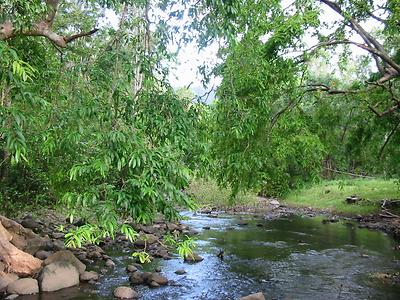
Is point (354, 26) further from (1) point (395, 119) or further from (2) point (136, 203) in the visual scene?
(2) point (136, 203)

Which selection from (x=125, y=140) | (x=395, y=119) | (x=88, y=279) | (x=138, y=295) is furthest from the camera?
(x=395, y=119)

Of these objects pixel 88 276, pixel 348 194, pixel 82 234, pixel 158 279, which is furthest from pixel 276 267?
pixel 348 194

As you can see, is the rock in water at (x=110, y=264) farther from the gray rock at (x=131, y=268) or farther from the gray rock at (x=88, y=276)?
the gray rock at (x=88, y=276)

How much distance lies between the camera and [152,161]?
4.07m

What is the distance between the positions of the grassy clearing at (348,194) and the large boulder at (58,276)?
653 inches

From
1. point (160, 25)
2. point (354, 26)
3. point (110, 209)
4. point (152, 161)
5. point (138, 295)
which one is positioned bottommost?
point (138, 295)

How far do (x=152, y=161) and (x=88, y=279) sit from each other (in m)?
7.96

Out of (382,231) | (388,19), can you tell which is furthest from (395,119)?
(382,231)

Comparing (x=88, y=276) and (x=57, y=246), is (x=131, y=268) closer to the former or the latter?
(x=88, y=276)

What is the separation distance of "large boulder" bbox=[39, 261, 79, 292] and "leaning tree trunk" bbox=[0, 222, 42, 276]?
0.59 m

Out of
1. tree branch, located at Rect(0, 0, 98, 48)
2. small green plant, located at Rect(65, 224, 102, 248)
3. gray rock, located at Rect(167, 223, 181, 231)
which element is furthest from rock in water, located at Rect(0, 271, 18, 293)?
gray rock, located at Rect(167, 223, 181, 231)

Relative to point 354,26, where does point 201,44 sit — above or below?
below

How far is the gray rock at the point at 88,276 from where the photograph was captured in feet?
35.7

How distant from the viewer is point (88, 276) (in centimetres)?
1097
